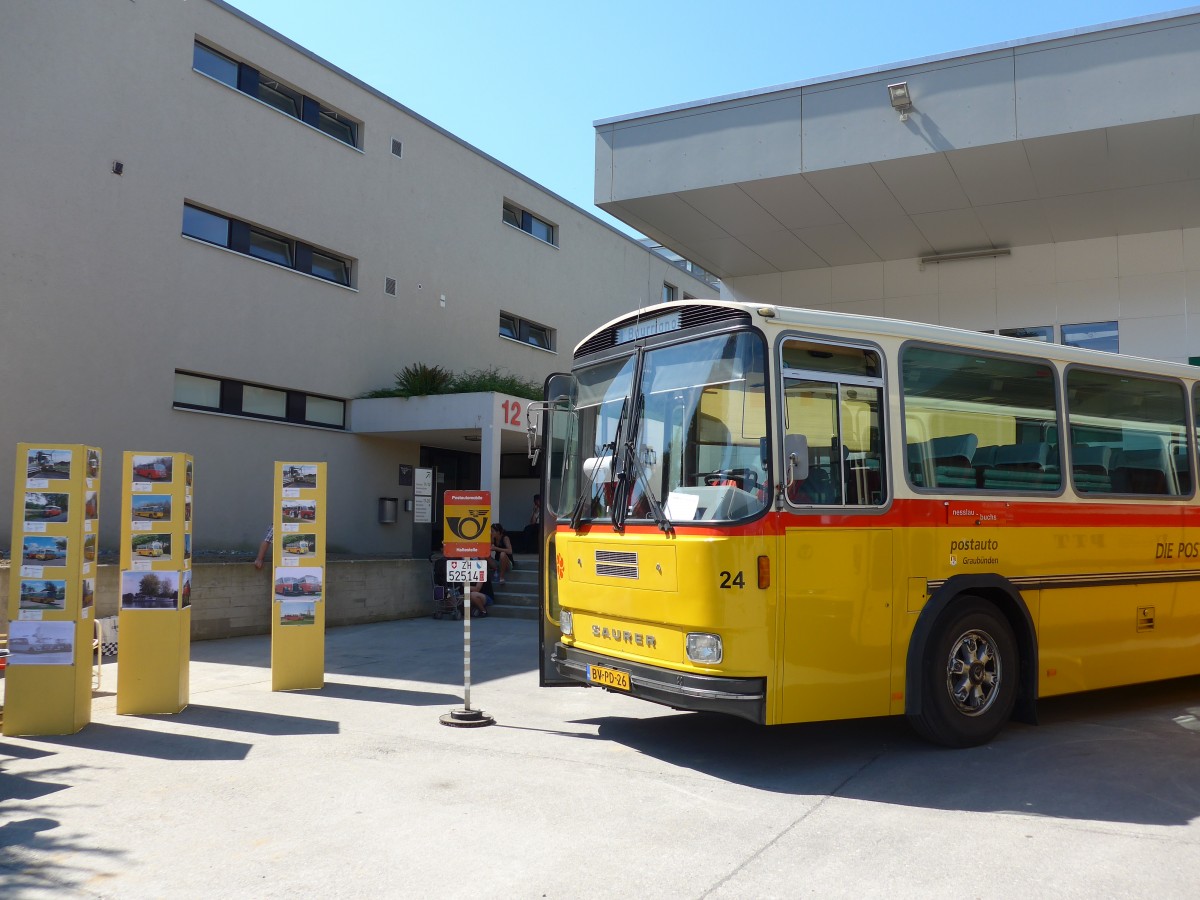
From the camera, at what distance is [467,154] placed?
23.5 m

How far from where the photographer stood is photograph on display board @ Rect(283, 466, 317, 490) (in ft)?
31.5

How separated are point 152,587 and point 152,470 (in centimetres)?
100

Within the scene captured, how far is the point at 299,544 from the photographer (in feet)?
31.3

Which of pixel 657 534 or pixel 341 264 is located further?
pixel 341 264

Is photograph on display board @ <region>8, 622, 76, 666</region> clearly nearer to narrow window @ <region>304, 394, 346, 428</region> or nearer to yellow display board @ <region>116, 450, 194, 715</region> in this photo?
yellow display board @ <region>116, 450, 194, 715</region>

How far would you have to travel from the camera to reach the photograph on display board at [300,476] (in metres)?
9.59

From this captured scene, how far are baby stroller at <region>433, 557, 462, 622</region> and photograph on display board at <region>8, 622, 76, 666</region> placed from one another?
917 cm

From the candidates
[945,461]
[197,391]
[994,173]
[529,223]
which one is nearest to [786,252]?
[994,173]

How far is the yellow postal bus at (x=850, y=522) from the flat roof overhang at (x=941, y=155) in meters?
4.21

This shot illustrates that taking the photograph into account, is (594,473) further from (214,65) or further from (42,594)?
(214,65)

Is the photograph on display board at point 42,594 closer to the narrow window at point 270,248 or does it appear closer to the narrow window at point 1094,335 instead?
the narrow window at point 270,248

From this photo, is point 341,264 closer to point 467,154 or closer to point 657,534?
point 467,154

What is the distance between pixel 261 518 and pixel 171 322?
3.81 meters

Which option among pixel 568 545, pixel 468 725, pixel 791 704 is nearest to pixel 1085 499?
pixel 791 704
